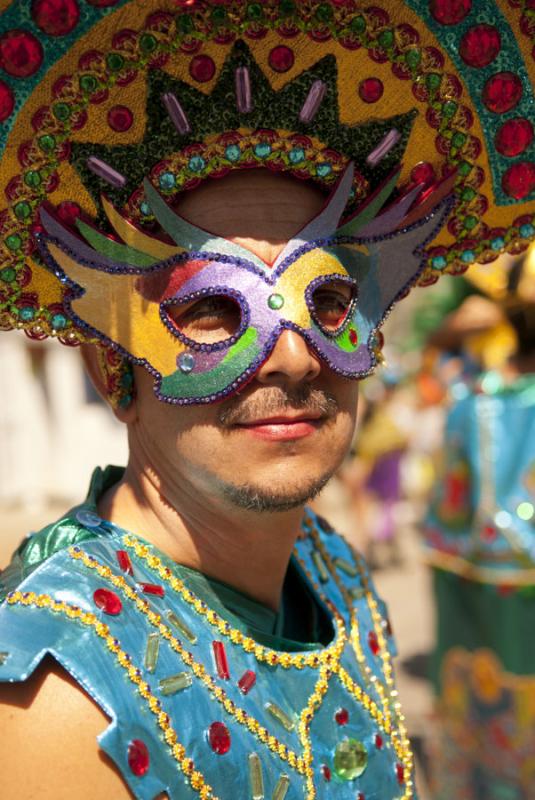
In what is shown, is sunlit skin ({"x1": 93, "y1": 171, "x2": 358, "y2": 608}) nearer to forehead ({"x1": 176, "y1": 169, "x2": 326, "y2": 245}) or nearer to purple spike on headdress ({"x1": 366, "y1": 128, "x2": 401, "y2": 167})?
forehead ({"x1": 176, "y1": 169, "x2": 326, "y2": 245})

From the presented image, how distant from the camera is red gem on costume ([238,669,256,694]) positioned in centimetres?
174

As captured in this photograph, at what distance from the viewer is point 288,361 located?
169 cm

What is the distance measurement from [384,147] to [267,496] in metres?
0.70

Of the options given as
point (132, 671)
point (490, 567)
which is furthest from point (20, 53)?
point (490, 567)

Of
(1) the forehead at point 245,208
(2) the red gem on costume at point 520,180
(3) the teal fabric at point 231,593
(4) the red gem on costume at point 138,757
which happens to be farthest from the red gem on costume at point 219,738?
(2) the red gem on costume at point 520,180

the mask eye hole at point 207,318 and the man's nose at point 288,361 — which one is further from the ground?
the mask eye hole at point 207,318

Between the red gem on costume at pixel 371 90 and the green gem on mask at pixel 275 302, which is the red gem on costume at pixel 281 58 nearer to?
the red gem on costume at pixel 371 90

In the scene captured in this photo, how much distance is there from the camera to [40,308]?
6.03 feet

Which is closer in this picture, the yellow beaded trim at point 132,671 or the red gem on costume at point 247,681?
the yellow beaded trim at point 132,671

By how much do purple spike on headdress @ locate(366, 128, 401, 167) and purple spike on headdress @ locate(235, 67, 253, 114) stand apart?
285mm

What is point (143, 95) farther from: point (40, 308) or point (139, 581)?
point (139, 581)

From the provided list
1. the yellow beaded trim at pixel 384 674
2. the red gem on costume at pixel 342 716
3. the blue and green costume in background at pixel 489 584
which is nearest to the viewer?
the red gem on costume at pixel 342 716

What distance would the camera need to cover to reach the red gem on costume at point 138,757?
1485mm

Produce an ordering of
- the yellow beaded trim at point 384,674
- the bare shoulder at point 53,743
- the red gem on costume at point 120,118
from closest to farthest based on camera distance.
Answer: the bare shoulder at point 53,743 < the red gem on costume at point 120,118 < the yellow beaded trim at point 384,674
